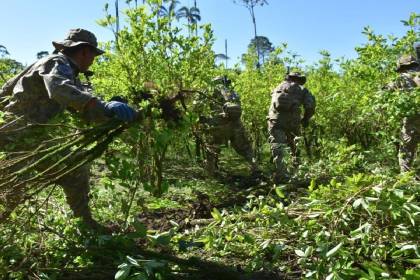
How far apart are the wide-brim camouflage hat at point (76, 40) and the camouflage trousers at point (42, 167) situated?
738mm

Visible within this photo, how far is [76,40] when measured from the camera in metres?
3.69

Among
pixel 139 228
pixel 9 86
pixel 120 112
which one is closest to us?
pixel 139 228

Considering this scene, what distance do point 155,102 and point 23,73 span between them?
3.71 ft

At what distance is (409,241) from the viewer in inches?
96.3

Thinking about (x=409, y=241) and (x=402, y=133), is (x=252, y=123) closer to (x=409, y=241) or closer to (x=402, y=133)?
(x=402, y=133)

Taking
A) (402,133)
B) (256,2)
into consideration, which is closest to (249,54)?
(402,133)

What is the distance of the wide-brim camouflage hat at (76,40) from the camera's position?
3650 mm

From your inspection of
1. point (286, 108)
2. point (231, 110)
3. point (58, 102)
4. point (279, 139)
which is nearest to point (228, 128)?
point (231, 110)

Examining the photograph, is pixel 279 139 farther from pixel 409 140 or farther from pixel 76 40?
pixel 76 40

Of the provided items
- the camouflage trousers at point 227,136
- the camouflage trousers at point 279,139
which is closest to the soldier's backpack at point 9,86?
the camouflage trousers at point 227,136

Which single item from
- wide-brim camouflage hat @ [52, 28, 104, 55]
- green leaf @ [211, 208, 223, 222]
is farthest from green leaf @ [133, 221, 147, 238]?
wide-brim camouflage hat @ [52, 28, 104, 55]

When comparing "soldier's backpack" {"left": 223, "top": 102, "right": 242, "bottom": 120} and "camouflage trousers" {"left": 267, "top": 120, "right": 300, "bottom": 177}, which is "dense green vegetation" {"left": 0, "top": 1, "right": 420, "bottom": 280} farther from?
"soldier's backpack" {"left": 223, "top": 102, "right": 242, "bottom": 120}

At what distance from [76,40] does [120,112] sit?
1232 millimetres

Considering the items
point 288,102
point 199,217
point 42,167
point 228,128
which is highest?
point 288,102
